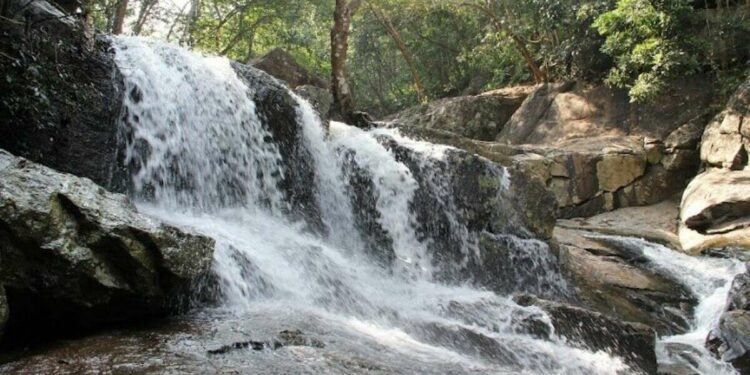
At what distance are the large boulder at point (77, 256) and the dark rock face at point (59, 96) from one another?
68.6 inches

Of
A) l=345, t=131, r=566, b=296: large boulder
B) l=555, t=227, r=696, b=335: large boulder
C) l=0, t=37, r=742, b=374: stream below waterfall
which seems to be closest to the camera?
l=0, t=37, r=742, b=374: stream below waterfall

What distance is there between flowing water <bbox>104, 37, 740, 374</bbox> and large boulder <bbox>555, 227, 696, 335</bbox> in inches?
15.4

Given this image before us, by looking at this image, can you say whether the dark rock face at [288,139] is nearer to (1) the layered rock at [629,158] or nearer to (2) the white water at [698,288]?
(2) the white water at [698,288]

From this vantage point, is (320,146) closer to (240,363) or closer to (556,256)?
(556,256)

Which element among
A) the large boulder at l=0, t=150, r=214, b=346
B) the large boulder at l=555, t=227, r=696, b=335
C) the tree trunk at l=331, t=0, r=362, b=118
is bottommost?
the large boulder at l=555, t=227, r=696, b=335

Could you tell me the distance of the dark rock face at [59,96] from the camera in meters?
5.55

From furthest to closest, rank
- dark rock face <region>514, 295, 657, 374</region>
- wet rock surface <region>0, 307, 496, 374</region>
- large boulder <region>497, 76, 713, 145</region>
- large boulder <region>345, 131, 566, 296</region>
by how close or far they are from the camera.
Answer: large boulder <region>497, 76, 713, 145</region> → large boulder <region>345, 131, 566, 296</region> → dark rock face <region>514, 295, 657, 374</region> → wet rock surface <region>0, 307, 496, 374</region>

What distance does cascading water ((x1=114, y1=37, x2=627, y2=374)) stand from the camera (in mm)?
5391

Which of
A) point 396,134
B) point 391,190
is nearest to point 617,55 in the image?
point 396,134

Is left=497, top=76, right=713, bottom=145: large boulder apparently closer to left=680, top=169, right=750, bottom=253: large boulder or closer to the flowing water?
left=680, top=169, right=750, bottom=253: large boulder

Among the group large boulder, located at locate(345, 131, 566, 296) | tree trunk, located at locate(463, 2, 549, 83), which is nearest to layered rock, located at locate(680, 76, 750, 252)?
large boulder, located at locate(345, 131, 566, 296)

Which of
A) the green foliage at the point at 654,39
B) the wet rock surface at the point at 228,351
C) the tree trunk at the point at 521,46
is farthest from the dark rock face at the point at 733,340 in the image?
the tree trunk at the point at 521,46

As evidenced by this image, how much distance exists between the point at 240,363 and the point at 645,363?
4803 millimetres

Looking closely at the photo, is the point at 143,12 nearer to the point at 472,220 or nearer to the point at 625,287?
the point at 472,220
